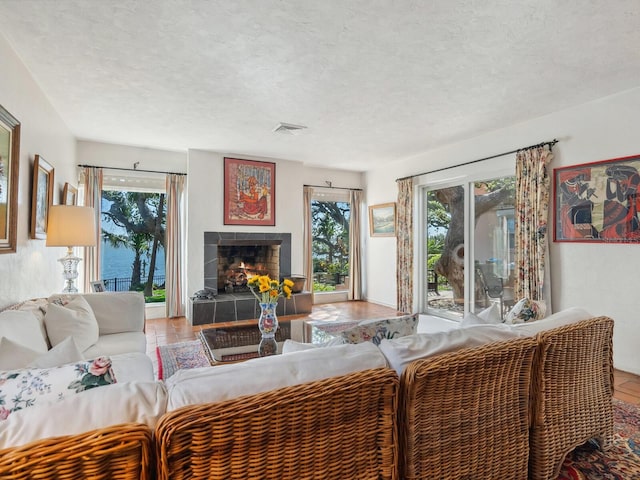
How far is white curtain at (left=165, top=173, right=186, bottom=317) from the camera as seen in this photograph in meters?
5.37

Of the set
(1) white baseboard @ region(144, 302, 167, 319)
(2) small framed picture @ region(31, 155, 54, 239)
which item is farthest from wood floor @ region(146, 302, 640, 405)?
(2) small framed picture @ region(31, 155, 54, 239)

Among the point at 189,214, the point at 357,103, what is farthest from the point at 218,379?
the point at 189,214

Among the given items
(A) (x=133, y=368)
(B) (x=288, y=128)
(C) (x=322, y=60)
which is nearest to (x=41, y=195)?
(A) (x=133, y=368)

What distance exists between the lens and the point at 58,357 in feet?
4.75

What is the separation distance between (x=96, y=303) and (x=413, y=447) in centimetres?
289

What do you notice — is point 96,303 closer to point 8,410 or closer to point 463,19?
point 8,410

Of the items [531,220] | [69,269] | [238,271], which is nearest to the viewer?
[69,269]

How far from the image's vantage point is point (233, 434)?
3.19 feet

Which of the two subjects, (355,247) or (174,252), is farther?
(355,247)

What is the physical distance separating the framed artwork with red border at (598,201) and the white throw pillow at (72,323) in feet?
14.6

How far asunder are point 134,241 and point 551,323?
230 inches

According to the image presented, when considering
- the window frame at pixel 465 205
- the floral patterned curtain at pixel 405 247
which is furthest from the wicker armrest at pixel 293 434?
the floral patterned curtain at pixel 405 247

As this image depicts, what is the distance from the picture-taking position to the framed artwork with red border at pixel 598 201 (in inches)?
124

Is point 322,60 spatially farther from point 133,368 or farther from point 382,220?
point 382,220
